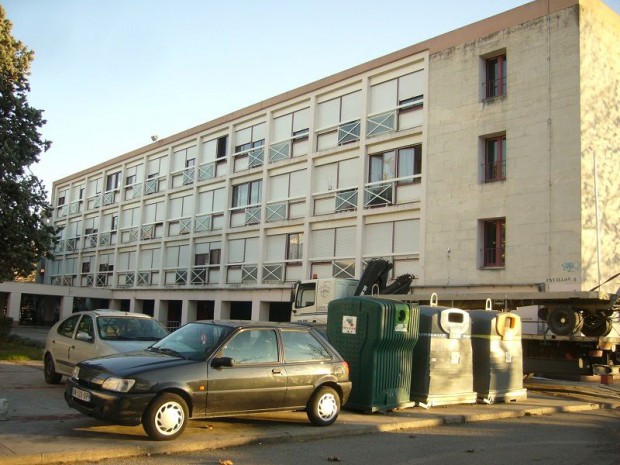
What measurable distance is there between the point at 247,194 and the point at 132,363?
24512 mm

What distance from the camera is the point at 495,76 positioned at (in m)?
22.3

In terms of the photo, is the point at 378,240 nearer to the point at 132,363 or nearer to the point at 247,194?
the point at 247,194

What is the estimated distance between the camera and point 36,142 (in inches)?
858

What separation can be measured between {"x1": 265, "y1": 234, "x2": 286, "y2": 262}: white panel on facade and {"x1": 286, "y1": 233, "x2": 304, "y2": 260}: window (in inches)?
13.1

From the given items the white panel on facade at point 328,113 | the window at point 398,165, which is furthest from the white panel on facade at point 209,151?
the window at point 398,165

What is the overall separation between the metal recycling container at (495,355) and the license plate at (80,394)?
7.60 meters

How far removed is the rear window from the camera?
913 centimetres

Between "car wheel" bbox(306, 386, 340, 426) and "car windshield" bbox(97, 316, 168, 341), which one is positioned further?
"car windshield" bbox(97, 316, 168, 341)

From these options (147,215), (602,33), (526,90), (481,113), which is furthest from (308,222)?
(147,215)

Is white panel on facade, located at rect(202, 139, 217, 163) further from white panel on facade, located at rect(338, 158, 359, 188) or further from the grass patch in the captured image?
the grass patch

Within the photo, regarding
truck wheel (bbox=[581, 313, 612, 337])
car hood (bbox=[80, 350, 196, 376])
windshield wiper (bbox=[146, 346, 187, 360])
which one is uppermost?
truck wheel (bbox=[581, 313, 612, 337])

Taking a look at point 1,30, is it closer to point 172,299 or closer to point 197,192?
point 197,192

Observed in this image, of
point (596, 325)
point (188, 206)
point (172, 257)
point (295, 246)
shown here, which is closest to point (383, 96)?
point (295, 246)

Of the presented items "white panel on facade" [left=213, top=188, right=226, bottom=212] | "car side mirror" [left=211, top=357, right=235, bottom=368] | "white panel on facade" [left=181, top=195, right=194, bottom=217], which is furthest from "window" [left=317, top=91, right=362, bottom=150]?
"car side mirror" [left=211, top=357, right=235, bottom=368]
